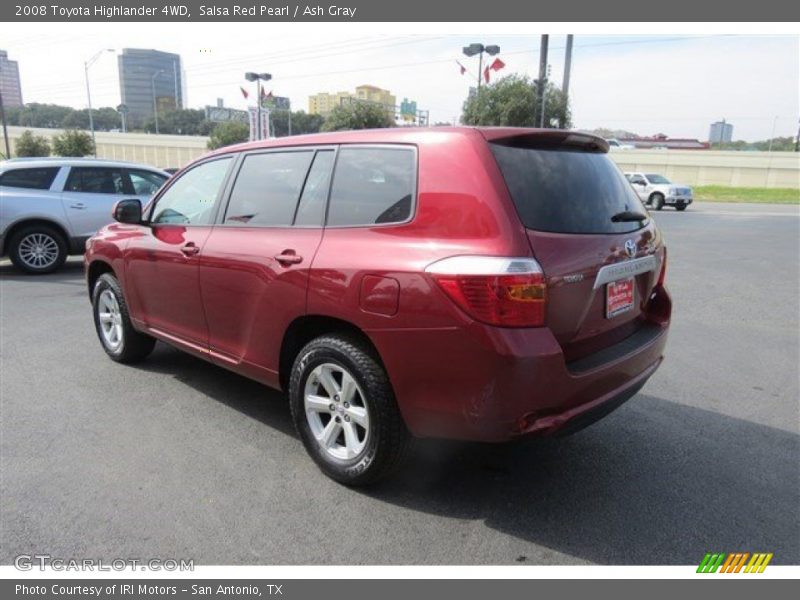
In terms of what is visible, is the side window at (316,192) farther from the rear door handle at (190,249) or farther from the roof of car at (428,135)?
the rear door handle at (190,249)

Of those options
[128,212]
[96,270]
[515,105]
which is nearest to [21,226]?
[96,270]

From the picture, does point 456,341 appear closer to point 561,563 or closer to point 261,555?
point 561,563

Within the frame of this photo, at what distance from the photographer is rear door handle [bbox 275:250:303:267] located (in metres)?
3.24

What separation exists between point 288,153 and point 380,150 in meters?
0.78

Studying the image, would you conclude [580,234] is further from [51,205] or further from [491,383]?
[51,205]

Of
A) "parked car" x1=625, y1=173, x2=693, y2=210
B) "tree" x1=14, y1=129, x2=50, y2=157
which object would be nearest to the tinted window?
"parked car" x1=625, y1=173, x2=693, y2=210

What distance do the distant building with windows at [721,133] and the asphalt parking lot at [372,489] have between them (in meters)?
129

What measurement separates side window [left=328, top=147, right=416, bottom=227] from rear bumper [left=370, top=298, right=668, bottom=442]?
0.63 metres

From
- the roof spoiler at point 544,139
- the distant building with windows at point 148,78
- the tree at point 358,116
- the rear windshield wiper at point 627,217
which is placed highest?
the distant building with windows at point 148,78

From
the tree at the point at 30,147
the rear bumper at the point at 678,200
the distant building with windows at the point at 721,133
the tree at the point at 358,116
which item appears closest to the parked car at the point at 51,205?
the rear bumper at the point at 678,200

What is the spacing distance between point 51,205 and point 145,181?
1600mm

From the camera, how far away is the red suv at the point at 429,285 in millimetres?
2584

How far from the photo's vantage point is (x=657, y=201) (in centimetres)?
2700
